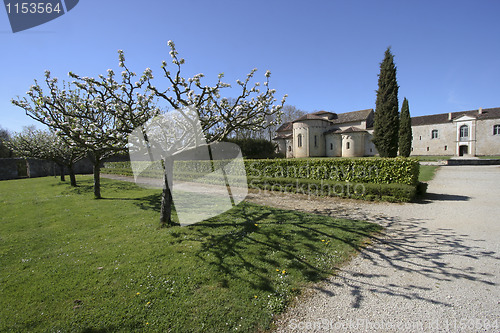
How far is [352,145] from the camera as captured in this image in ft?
124

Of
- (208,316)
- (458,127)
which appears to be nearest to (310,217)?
(208,316)

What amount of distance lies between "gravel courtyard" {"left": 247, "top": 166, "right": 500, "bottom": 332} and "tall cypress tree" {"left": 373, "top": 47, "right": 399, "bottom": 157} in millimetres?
17318

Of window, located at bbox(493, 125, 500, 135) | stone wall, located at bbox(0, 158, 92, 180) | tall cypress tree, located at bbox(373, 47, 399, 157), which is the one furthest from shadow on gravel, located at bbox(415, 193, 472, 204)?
window, located at bbox(493, 125, 500, 135)

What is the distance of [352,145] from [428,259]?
3720 centimetres

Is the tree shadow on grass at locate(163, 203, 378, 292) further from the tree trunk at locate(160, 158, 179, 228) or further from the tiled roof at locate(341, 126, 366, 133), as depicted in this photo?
the tiled roof at locate(341, 126, 366, 133)

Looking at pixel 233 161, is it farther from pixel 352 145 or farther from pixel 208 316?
pixel 352 145

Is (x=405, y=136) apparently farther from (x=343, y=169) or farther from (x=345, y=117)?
(x=343, y=169)

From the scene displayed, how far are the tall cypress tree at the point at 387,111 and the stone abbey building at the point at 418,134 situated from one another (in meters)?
16.1

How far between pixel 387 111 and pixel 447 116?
104 ft

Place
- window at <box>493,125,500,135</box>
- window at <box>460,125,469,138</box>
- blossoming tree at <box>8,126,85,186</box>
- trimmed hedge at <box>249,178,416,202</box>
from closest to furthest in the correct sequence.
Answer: trimmed hedge at <box>249,178,416,202</box>, blossoming tree at <box>8,126,85,186</box>, window at <box>493,125,500,135</box>, window at <box>460,125,469,138</box>

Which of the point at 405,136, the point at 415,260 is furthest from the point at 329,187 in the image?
the point at 405,136

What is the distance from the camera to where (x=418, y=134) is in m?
43.4

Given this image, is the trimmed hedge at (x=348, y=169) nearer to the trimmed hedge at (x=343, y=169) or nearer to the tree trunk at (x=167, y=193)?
the trimmed hedge at (x=343, y=169)

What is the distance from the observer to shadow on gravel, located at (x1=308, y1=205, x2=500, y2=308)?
320 centimetres
